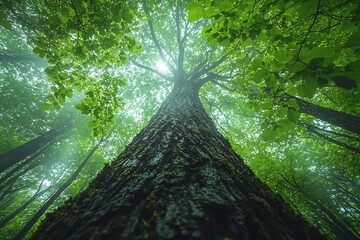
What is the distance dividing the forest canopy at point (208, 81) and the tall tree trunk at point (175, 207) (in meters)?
0.86

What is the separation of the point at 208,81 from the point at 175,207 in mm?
8898

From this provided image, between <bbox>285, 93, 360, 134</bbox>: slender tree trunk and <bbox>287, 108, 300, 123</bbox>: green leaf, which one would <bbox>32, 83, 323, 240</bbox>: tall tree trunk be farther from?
<bbox>285, 93, 360, 134</bbox>: slender tree trunk

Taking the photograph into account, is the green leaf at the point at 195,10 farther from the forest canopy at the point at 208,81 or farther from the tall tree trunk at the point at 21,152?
the tall tree trunk at the point at 21,152

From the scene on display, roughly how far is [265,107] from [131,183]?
1.51 m

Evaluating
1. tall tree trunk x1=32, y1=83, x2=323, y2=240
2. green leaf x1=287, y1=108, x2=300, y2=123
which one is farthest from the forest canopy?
tall tree trunk x1=32, y1=83, x2=323, y2=240

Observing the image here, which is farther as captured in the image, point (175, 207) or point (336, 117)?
Answer: point (336, 117)

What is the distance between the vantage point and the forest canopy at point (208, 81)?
1.66 m

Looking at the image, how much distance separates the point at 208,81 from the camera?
9344mm

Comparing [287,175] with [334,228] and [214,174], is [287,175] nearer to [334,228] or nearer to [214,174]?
[334,228]

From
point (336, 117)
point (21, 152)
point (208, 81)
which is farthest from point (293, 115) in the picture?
point (21, 152)

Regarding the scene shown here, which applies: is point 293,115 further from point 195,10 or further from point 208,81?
point 208,81

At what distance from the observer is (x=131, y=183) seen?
1.24 m

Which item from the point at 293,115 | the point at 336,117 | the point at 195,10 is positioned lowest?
the point at 293,115

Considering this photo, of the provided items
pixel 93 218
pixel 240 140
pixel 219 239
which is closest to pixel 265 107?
pixel 219 239
